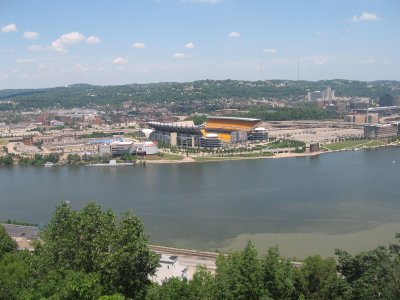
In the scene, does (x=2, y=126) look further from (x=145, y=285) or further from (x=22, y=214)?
(x=145, y=285)

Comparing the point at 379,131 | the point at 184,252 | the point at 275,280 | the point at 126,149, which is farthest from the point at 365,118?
the point at 275,280

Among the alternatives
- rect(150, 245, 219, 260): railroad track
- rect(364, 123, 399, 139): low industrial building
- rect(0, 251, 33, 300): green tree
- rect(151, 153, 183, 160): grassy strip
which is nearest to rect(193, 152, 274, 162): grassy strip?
rect(151, 153, 183, 160): grassy strip

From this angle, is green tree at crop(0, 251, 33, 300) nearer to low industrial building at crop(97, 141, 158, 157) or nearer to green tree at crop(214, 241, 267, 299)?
green tree at crop(214, 241, 267, 299)

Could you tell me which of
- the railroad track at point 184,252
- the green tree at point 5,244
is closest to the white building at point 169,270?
the railroad track at point 184,252

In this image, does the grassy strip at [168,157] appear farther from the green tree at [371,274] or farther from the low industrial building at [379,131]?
the green tree at [371,274]

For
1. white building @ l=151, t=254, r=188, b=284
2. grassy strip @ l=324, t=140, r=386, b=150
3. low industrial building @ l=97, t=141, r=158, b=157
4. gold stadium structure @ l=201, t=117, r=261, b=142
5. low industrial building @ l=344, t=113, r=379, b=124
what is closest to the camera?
white building @ l=151, t=254, r=188, b=284
